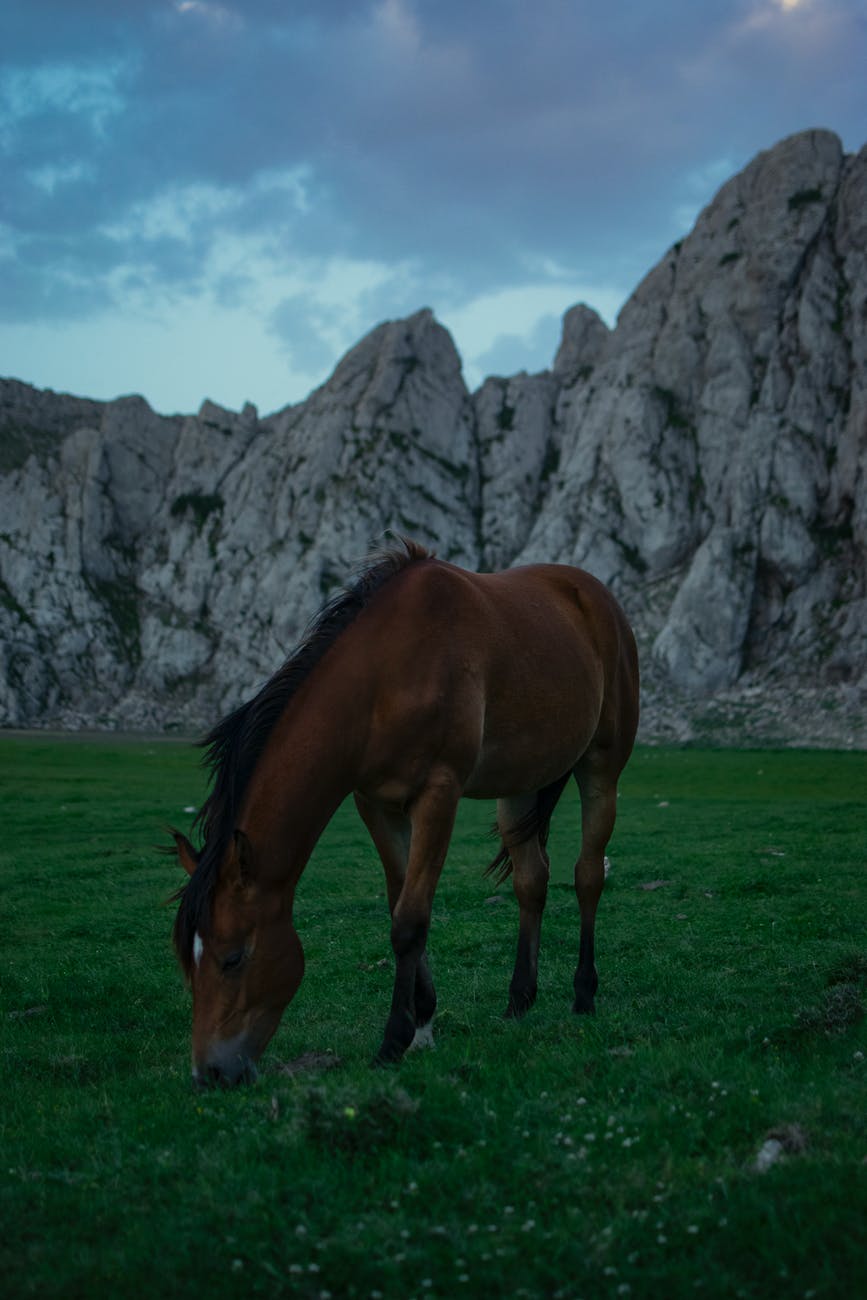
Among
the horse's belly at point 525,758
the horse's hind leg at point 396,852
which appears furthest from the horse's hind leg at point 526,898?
the horse's hind leg at point 396,852

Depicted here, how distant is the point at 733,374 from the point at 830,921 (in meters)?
69.6

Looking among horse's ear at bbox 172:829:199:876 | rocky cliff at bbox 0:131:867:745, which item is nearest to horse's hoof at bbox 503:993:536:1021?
horse's ear at bbox 172:829:199:876

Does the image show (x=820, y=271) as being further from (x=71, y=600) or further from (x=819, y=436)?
(x=71, y=600)

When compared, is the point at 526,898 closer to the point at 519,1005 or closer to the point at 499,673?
the point at 519,1005

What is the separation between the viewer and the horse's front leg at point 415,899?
20.0 feet

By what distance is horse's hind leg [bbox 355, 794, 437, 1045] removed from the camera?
654cm

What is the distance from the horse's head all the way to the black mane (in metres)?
0.02

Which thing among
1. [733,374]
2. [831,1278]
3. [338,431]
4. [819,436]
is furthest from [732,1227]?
[338,431]

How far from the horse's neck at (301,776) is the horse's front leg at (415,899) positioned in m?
0.56

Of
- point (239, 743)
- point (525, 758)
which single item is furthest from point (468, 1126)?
point (525, 758)

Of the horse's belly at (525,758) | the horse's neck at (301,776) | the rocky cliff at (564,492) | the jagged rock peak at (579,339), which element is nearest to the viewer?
the horse's neck at (301,776)

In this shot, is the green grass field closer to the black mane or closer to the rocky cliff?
the black mane

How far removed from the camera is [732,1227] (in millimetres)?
3514

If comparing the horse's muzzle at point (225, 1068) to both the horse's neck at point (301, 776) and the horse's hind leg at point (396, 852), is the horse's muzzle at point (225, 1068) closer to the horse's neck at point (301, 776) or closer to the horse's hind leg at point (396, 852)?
the horse's neck at point (301, 776)
